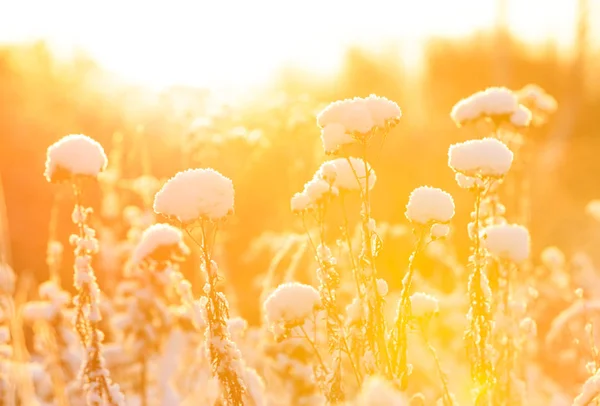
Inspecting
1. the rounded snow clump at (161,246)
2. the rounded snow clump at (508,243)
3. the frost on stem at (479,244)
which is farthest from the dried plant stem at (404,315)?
the rounded snow clump at (161,246)

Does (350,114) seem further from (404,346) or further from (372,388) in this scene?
(372,388)

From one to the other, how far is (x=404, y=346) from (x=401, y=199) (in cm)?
1078

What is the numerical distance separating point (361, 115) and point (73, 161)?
1.26 metres

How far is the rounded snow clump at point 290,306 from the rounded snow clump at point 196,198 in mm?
413

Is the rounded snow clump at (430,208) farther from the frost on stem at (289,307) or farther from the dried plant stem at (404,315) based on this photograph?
the frost on stem at (289,307)

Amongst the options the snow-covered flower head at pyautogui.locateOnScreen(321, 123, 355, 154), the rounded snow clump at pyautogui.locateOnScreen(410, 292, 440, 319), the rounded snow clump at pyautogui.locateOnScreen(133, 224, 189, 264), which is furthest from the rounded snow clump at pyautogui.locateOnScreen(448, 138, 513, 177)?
the rounded snow clump at pyautogui.locateOnScreen(133, 224, 189, 264)

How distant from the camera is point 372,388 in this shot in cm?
125

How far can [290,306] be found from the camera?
2.44 m

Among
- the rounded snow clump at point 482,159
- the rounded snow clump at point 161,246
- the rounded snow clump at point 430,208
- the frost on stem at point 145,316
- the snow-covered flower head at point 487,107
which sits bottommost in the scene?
the rounded snow clump at point 430,208

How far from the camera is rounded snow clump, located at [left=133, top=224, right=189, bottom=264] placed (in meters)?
3.19

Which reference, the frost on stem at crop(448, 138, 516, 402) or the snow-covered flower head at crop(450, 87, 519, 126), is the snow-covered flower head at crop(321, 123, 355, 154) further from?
the snow-covered flower head at crop(450, 87, 519, 126)

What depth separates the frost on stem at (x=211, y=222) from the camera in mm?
2258

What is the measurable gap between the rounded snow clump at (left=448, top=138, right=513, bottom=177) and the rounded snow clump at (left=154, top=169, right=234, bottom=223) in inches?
34.1

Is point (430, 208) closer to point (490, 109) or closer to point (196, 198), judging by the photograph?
point (196, 198)
